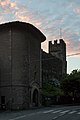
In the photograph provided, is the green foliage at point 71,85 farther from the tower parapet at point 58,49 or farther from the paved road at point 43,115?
the paved road at point 43,115

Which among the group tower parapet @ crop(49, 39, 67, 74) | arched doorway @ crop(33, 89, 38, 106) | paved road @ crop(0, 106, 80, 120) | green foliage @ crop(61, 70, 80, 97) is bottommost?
paved road @ crop(0, 106, 80, 120)

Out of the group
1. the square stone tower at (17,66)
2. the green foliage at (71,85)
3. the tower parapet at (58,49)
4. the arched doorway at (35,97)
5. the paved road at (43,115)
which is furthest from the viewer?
the tower parapet at (58,49)

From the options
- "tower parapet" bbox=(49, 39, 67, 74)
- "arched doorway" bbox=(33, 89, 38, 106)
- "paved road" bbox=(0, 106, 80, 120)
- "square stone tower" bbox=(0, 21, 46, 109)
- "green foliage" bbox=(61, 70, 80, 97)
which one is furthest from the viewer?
"tower parapet" bbox=(49, 39, 67, 74)

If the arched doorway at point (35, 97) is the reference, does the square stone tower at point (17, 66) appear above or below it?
above

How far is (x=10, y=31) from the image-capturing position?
47281 mm

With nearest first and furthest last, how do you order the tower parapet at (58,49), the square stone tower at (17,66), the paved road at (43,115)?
the paved road at (43,115) → the square stone tower at (17,66) → the tower parapet at (58,49)

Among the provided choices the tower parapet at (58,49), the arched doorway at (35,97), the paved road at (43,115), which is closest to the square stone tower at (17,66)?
the arched doorway at (35,97)

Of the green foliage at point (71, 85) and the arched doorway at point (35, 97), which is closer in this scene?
the arched doorway at point (35, 97)

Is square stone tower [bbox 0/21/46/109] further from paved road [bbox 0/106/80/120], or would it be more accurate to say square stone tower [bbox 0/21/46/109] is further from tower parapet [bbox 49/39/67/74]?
tower parapet [bbox 49/39/67/74]

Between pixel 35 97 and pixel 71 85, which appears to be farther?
pixel 71 85

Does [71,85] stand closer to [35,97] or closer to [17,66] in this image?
[35,97]

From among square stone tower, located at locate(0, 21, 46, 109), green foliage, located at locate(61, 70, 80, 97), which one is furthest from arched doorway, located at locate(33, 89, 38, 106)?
green foliage, located at locate(61, 70, 80, 97)

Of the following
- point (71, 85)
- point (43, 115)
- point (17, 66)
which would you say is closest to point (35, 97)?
point (17, 66)

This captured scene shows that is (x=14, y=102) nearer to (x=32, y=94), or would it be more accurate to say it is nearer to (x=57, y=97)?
(x=32, y=94)
